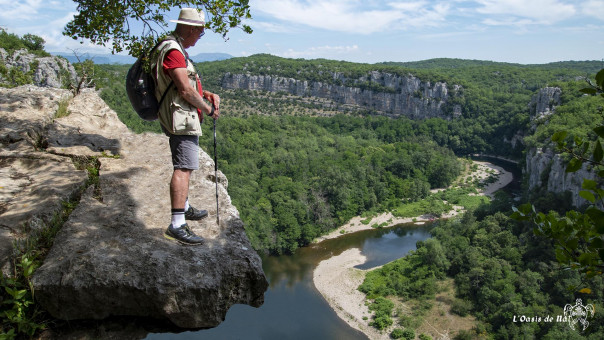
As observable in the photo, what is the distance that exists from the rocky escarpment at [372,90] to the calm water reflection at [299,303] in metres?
60.2

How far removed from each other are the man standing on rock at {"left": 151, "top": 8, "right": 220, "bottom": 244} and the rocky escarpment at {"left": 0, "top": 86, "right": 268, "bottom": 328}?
0.91 ft

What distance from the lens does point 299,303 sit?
24.1 m

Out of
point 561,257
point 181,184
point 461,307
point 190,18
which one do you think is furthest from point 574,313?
Answer: point 190,18

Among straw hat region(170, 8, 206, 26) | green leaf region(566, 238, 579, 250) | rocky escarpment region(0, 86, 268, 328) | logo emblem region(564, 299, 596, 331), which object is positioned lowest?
logo emblem region(564, 299, 596, 331)

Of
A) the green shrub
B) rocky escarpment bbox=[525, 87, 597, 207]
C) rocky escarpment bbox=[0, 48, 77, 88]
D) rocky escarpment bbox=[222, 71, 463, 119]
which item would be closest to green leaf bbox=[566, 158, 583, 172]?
the green shrub

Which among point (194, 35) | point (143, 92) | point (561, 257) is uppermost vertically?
point (194, 35)

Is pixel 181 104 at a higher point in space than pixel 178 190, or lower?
→ higher

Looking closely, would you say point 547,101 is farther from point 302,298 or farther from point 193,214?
point 193,214

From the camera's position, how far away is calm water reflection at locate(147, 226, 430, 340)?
804 inches

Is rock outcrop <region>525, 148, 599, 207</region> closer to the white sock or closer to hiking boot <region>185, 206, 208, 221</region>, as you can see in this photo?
hiking boot <region>185, 206, 208, 221</region>

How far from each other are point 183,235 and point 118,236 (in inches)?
21.7

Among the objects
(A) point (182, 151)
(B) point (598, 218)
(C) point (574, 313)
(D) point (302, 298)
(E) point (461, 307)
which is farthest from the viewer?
(D) point (302, 298)

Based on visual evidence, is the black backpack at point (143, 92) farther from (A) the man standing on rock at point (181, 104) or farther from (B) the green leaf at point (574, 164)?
(B) the green leaf at point (574, 164)

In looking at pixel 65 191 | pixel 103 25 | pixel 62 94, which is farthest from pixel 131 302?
pixel 62 94
